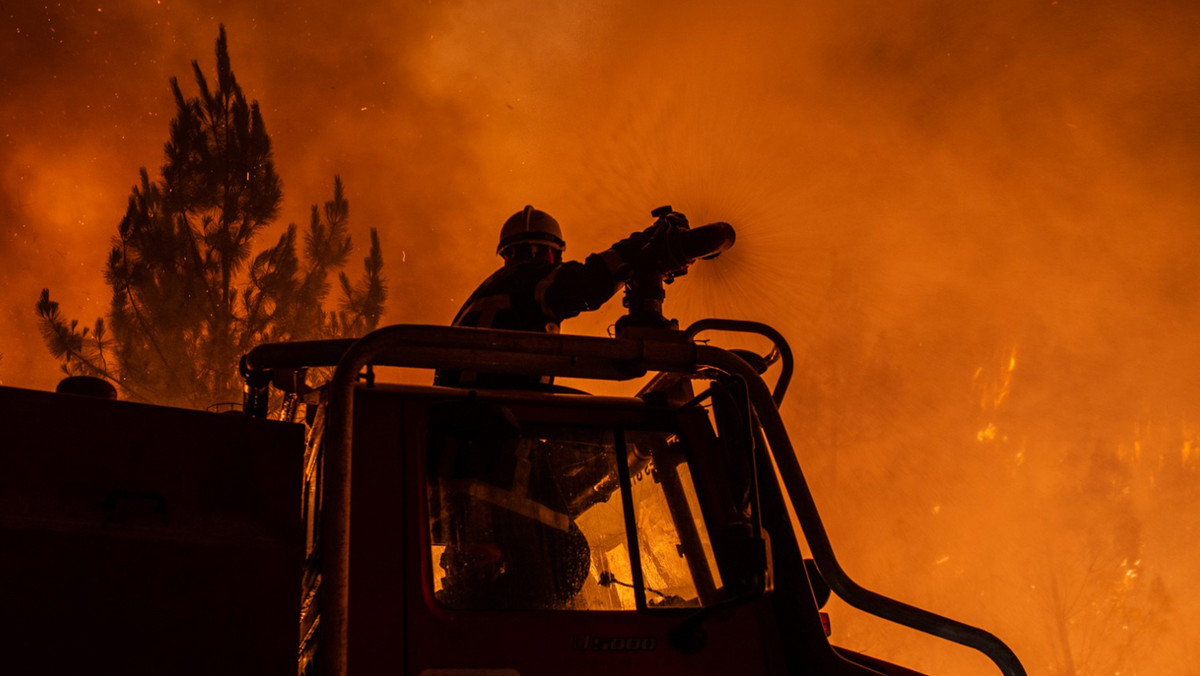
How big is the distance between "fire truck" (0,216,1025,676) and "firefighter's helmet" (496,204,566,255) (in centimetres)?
124

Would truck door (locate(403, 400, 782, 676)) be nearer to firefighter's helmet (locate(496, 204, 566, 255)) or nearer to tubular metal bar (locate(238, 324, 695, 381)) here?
tubular metal bar (locate(238, 324, 695, 381))

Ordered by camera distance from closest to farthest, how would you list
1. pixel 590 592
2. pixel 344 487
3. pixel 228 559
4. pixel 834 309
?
pixel 228 559 → pixel 344 487 → pixel 590 592 → pixel 834 309

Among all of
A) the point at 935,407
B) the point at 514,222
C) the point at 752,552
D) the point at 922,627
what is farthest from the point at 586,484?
the point at 935,407

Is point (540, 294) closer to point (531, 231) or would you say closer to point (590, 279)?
point (590, 279)

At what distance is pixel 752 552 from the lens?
228cm

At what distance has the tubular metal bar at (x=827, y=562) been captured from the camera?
8.04 ft

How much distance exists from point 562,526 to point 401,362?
2.04 feet

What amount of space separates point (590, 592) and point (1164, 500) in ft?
69.0

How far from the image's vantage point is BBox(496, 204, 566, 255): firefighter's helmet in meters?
4.23

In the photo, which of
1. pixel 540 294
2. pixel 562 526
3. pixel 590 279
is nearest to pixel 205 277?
pixel 540 294

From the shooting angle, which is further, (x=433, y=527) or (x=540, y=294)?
(x=540, y=294)

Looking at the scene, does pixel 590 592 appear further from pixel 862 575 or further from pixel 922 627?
pixel 862 575

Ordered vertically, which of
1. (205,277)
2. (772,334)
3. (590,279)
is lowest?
(772,334)

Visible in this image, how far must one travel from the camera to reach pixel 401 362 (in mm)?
2570
